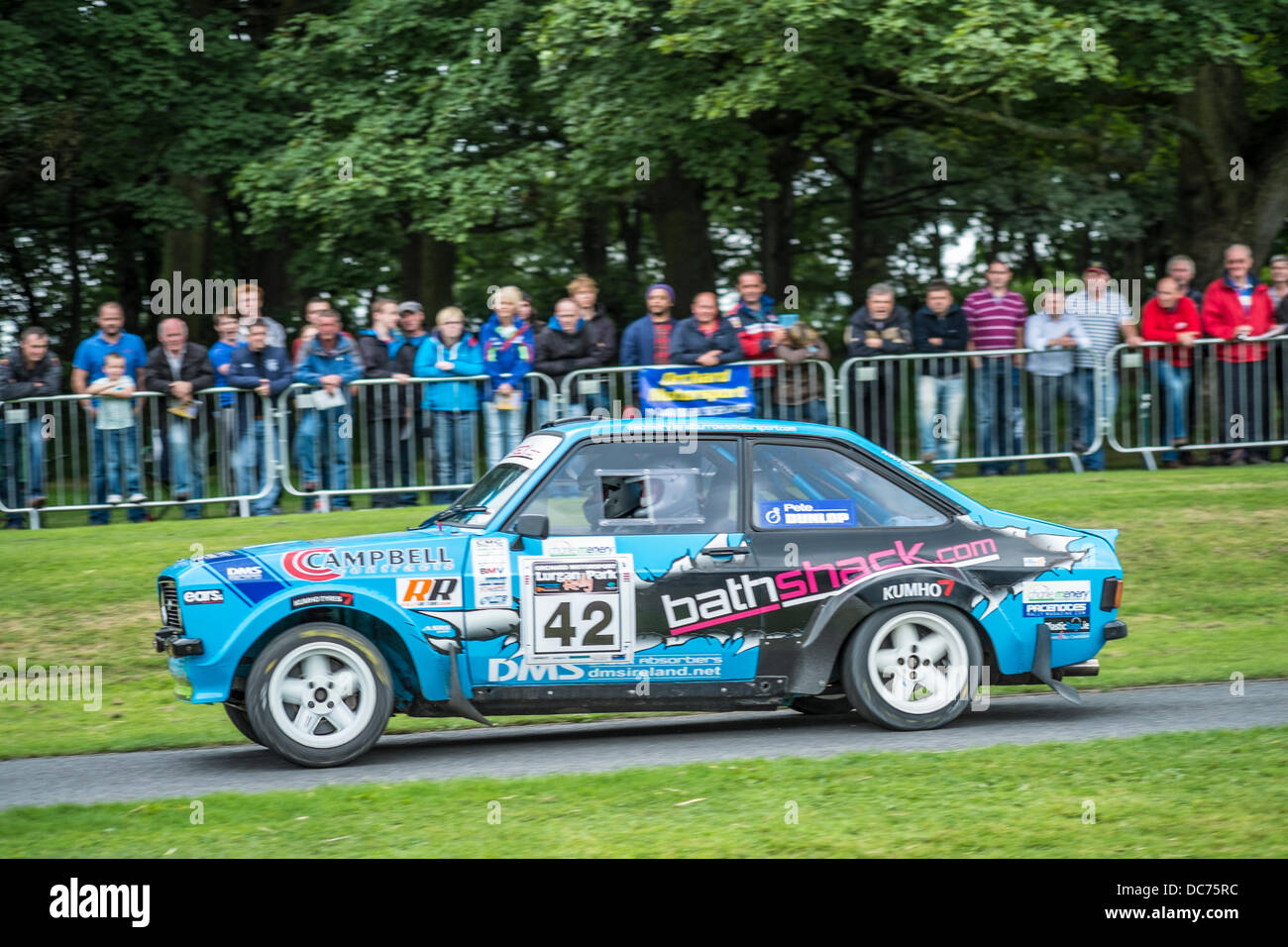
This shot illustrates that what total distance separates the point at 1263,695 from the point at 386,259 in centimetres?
1890

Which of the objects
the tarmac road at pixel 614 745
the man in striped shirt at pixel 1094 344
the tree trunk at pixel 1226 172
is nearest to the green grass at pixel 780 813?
the tarmac road at pixel 614 745

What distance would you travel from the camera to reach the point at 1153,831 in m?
6.02

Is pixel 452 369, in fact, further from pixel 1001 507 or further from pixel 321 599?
pixel 321 599

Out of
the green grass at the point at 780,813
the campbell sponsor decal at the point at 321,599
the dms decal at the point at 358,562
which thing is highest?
the dms decal at the point at 358,562

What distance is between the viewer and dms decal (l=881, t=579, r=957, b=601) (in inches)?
324

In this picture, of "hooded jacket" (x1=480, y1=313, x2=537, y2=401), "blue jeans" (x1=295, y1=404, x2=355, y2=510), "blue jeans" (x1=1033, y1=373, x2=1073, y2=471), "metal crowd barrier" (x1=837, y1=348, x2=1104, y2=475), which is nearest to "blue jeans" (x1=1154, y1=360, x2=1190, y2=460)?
"metal crowd barrier" (x1=837, y1=348, x2=1104, y2=475)

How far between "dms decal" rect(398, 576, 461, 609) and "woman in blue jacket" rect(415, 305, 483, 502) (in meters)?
6.54

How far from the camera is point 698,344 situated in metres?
14.5

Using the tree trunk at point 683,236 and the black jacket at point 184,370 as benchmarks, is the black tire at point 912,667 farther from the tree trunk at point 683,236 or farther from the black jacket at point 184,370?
the tree trunk at point 683,236

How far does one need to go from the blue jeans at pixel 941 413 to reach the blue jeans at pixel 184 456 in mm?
6640

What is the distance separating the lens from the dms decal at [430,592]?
793 centimetres

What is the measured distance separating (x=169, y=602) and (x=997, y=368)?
368 inches

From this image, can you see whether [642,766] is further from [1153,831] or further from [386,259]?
[386,259]

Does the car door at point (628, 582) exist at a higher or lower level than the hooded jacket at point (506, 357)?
lower
